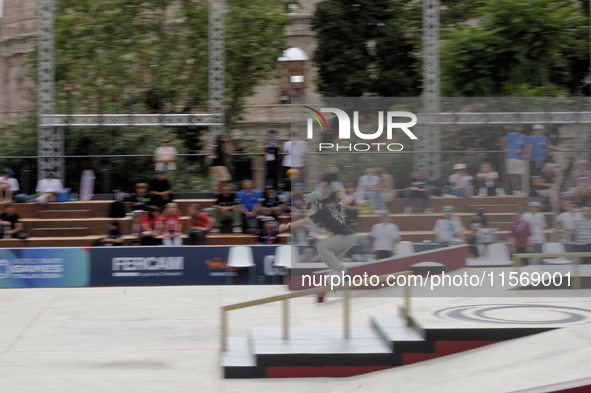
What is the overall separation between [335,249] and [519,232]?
2634 mm

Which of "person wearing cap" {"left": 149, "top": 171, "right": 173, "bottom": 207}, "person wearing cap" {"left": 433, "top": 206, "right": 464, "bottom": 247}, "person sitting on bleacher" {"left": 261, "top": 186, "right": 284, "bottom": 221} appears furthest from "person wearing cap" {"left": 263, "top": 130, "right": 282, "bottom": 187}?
"person wearing cap" {"left": 433, "top": 206, "right": 464, "bottom": 247}

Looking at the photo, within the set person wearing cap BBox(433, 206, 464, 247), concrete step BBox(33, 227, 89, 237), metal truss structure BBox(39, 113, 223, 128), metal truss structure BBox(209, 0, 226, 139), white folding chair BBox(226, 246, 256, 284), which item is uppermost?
metal truss structure BBox(209, 0, 226, 139)

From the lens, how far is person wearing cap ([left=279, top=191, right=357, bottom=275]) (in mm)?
11055

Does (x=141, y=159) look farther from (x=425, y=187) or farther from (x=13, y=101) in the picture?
(x=13, y=101)

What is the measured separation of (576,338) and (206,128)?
17.3 meters

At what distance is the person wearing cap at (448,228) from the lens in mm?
10797

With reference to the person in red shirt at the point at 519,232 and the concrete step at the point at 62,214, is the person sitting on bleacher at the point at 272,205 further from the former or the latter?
the person in red shirt at the point at 519,232

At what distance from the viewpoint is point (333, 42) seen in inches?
1107

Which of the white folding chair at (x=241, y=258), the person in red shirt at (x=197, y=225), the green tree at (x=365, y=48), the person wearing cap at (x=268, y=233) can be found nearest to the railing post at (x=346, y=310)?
the white folding chair at (x=241, y=258)

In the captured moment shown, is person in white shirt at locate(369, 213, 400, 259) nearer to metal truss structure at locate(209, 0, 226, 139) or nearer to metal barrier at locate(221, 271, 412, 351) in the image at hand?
metal barrier at locate(221, 271, 412, 351)

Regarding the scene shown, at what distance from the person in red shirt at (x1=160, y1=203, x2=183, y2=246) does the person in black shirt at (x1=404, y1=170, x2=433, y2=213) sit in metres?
6.91

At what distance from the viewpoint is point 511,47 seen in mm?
20719

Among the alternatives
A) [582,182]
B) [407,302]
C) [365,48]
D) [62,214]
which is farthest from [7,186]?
[365,48]

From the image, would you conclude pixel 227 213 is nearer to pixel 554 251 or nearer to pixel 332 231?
pixel 332 231
